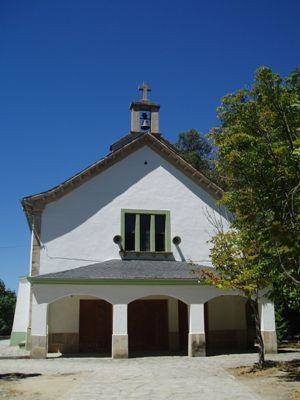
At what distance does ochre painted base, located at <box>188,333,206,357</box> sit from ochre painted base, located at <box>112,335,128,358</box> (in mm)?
2735

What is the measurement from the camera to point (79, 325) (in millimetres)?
21156

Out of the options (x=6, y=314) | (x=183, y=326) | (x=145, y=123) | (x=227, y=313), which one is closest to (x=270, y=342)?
(x=227, y=313)

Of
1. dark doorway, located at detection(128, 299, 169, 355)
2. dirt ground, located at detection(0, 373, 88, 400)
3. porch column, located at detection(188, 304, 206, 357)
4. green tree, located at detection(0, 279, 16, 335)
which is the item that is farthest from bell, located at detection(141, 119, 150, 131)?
green tree, located at detection(0, 279, 16, 335)

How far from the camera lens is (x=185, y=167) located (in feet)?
78.8

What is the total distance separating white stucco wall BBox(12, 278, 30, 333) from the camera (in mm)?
25458

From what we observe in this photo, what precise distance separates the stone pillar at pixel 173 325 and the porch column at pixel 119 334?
4.58 m

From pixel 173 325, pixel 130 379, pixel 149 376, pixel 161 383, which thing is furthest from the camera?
pixel 173 325

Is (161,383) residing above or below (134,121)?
below

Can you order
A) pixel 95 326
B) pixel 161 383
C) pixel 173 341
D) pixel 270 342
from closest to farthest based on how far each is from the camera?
1. pixel 161 383
2. pixel 270 342
3. pixel 95 326
4. pixel 173 341

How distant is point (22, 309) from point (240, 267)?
1573 cm

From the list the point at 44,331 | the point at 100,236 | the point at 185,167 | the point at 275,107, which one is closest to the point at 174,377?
the point at 44,331

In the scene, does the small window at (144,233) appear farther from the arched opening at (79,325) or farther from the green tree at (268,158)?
the green tree at (268,158)

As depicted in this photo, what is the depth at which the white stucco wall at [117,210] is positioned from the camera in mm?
21312

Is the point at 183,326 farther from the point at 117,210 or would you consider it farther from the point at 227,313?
the point at 117,210
